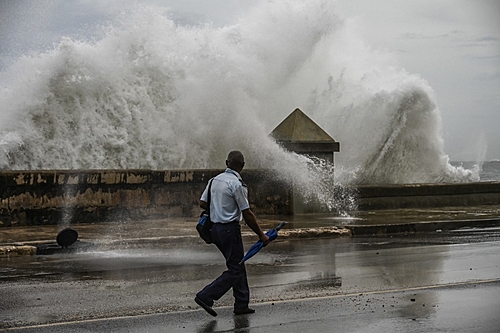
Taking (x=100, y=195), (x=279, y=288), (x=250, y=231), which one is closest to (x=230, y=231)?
(x=279, y=288)

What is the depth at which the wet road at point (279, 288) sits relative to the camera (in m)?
7.12

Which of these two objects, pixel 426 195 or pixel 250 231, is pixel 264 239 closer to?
pixel 250 231

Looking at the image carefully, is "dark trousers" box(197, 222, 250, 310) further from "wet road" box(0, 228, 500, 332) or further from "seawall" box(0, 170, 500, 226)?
"seawall" box(0, 170, 500, 226)

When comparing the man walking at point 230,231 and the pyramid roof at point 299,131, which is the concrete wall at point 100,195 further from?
the man walking at point 230,231

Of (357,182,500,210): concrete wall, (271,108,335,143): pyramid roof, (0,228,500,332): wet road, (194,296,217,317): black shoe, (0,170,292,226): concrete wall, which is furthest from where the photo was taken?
(357,182,500,210): concrete wall

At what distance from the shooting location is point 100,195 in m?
15.2

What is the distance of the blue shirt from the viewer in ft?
24.7

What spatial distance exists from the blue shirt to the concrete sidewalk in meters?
5.44

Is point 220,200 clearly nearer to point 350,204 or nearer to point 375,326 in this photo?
point 375,326

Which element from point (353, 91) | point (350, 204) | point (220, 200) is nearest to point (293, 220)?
point (350, 204)

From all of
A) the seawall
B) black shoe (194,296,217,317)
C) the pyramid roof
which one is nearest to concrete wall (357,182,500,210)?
the pyramid roof

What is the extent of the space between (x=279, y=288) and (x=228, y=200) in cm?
181

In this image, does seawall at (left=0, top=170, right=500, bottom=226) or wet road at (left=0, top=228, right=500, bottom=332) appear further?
seawall at (left=0, top=170, right=500, bottom=226)

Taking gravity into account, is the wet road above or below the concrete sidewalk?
below
